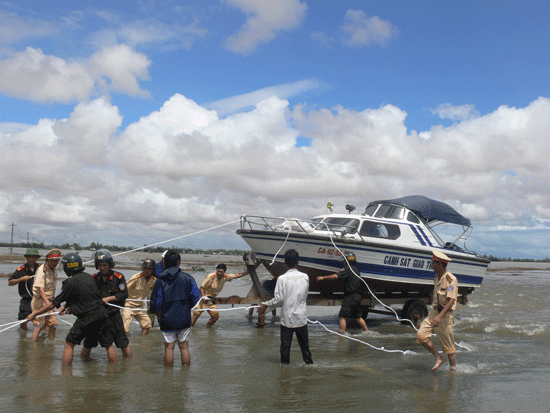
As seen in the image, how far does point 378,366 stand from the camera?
691 centimetres

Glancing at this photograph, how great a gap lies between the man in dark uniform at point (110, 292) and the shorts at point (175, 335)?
0.81 metres

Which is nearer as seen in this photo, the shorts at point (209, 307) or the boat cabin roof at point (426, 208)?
the shorts at point (209, 307)

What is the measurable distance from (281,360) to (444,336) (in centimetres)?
231

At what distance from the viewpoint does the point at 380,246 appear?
10.8 m

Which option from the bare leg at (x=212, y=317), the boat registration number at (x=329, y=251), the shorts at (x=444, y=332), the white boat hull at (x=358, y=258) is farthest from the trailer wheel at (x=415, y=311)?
the shorts at (x=444, y=332)

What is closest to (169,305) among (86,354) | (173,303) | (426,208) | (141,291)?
(173,303)

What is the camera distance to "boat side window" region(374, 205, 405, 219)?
1202cm

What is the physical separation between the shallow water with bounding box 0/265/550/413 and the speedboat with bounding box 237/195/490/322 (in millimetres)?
1801

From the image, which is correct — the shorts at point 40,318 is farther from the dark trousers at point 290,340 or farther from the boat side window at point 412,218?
the boat side window at point 412,218

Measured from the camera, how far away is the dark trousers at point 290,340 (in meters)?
6.52

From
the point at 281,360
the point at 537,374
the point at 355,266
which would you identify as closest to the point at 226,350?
the point at 281,360

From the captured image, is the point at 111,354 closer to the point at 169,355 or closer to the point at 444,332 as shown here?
the point at 169,355

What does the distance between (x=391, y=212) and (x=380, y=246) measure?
5.45 ft

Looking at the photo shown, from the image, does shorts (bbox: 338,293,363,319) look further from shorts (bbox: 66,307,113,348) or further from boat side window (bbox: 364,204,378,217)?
shorts (bbox: 66,307,113,348)
